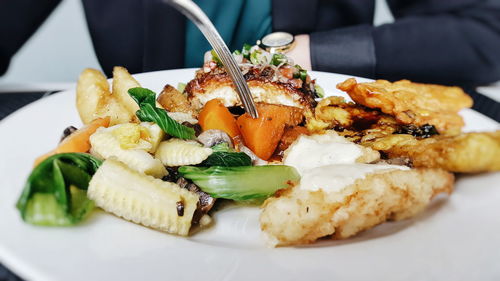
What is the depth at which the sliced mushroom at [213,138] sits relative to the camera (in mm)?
1690

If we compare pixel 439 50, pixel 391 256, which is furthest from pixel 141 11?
pixel 391 256

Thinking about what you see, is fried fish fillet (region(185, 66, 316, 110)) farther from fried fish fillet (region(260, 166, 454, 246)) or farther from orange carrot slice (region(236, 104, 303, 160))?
fried fish fillet (region(260, 166, 454, 246))

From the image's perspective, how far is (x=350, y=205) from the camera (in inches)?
50.9

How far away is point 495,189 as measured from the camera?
127cm

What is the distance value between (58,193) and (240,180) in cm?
59

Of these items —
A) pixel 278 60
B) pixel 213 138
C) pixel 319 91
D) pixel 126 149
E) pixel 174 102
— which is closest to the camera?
pixel 126 149

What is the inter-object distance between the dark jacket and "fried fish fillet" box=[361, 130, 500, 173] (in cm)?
144

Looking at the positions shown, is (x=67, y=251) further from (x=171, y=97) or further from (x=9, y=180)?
(x=171, y=97)

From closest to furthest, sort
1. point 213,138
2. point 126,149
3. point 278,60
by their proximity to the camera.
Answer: point 126,149
point 213,138
point 278,60

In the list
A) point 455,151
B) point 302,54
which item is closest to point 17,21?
point 302,54

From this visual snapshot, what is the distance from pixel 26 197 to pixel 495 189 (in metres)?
1.34

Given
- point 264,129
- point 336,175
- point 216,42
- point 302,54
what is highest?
point 216,42

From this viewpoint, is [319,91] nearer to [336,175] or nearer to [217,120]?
[217,120]

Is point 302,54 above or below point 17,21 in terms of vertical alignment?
below
